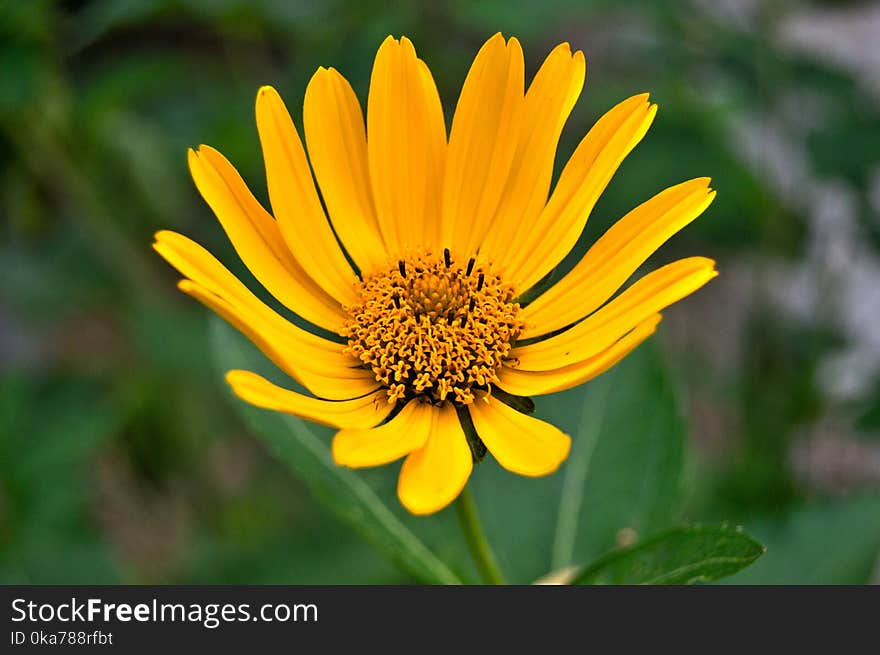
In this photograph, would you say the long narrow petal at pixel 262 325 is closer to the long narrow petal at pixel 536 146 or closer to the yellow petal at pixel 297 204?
the yellow petal at pixel 297 204

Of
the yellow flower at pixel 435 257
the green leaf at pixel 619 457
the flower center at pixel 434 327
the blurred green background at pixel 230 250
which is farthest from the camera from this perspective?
the blurred green background at pixel 230 250

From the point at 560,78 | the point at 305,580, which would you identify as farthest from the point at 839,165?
the point at 305,580

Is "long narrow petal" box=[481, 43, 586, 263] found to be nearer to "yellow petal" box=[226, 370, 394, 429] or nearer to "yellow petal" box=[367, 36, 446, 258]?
"yellow petal" box=[367, 36, 446, 258]

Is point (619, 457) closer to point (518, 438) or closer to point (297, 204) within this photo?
point (518, 438)

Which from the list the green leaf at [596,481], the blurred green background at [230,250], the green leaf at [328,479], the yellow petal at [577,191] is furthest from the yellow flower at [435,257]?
the blurred green background at [230,250]

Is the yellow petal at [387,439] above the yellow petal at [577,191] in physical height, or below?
below

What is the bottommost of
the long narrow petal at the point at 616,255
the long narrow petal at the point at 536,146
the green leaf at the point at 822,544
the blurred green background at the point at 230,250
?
the green leaf at the point at 822,544
